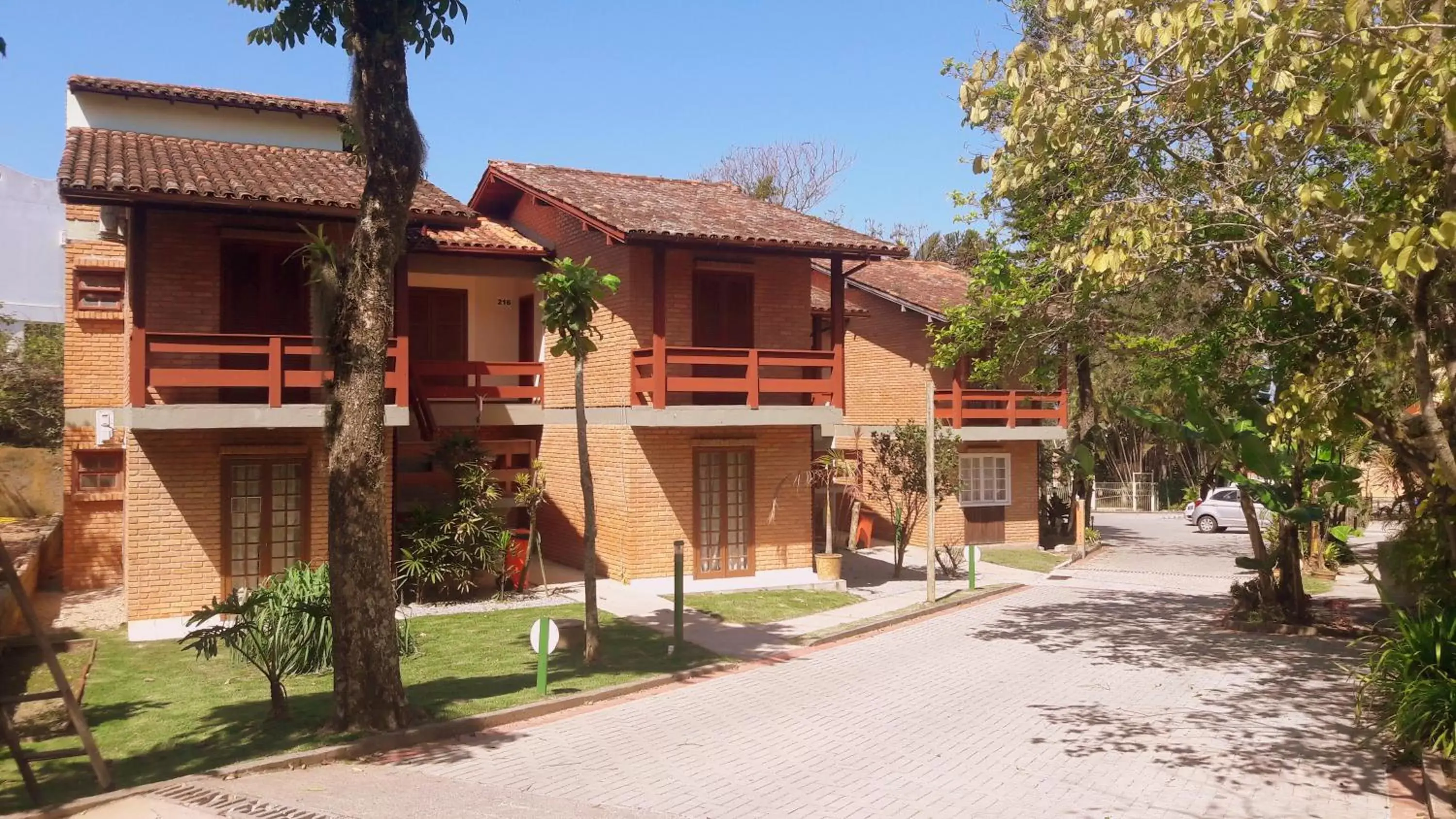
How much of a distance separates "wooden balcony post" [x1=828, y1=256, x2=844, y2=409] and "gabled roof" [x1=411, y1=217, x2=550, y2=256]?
532 centimetres

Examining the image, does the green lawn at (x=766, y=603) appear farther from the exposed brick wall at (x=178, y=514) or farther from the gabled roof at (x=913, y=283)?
the gabled roof at (x=913, y=283)

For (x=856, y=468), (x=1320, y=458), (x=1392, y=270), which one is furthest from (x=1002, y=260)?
(x=1392, y=270)

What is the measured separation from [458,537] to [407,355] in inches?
111

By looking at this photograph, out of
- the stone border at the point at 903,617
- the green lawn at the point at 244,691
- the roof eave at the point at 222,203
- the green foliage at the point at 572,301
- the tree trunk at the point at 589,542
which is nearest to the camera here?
the green lawn at the point at 244,691

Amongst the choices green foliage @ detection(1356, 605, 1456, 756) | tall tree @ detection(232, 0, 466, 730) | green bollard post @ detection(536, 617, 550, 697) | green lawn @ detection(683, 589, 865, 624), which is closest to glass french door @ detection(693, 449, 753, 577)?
green lawn @ detection(683, 589, 865, 624)

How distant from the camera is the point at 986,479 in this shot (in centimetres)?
2653

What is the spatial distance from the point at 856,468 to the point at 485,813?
13.8 m

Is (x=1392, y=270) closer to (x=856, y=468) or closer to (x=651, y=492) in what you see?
(x=651, y=492)

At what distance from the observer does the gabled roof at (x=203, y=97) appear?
17.4 m

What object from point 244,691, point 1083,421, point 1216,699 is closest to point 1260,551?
point 1216,699

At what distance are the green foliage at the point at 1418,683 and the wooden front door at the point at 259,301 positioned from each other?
13649 mm

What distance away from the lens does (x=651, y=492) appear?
17.2 m

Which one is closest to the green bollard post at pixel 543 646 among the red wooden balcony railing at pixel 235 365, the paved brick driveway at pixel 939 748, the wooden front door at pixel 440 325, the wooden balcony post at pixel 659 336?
the paved brick driveway at pixel 939 748

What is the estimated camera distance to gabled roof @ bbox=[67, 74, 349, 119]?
1739cm
